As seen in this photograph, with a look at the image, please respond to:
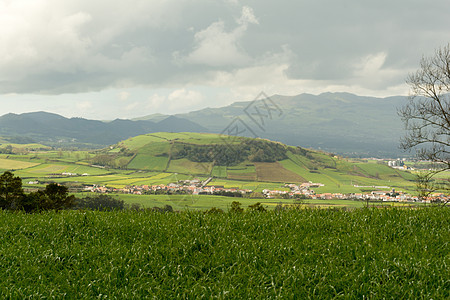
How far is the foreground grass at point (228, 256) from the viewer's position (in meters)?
4.68

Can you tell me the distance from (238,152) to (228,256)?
4862 inches

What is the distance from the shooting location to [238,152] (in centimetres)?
12912

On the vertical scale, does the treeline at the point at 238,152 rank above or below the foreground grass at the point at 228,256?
above

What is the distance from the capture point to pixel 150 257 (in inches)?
225

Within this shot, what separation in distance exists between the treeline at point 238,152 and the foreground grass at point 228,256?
11538 centimetres

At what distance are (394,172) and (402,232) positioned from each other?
477 feet

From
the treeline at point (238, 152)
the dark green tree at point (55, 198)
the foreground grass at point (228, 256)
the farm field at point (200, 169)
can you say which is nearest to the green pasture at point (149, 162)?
the farm field at point (200, 169)

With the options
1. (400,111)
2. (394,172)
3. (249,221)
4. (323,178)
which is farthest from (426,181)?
(394,172)

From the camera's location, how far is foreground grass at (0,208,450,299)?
15.3 feet

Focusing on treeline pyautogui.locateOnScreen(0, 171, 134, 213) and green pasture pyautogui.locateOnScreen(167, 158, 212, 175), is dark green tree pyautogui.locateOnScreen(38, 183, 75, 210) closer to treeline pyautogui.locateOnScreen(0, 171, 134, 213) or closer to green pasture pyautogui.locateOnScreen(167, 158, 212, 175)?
treeline pyautogui.locateOnScreen(0, 171, 134, 213)

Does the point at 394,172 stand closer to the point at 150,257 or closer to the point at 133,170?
the point at 133,170

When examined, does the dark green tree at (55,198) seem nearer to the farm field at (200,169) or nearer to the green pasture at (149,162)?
→ the farm field at (200,169)

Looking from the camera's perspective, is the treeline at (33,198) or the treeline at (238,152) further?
the treeline at (238,152)

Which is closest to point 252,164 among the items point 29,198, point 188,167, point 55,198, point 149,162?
point 188,167
